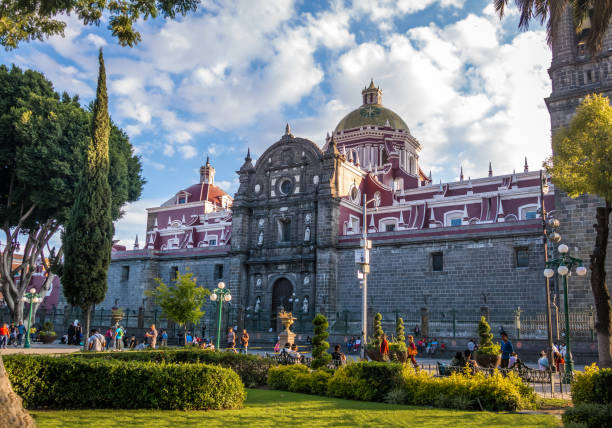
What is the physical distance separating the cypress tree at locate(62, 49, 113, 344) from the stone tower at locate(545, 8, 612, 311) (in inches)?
801

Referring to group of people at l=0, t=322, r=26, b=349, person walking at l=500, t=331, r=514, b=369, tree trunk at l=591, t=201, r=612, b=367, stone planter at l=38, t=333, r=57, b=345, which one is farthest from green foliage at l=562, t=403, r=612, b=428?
stone planter at l=38, t=333, r=57, b=345

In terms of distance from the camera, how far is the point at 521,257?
90.0 feet

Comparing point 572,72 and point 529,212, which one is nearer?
point 572,72

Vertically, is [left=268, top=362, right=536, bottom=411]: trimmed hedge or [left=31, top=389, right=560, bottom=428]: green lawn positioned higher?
[left=268, top=362, right=536, bottom=411]: trimmed hedge

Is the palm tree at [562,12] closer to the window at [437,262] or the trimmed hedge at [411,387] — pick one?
the trimmed hedge at [411,387]

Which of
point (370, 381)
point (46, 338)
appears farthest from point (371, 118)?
point (370, 381)

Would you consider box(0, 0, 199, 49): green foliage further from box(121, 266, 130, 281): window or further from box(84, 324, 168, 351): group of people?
box(121, 266, 130, 281): window

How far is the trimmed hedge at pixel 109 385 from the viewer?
970cm

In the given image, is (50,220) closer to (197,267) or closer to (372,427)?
(197,267)

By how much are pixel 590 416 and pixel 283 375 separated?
7601 millimetres

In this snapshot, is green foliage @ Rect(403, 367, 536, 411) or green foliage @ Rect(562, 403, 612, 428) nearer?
green foliage @ Rect(562, 403, 612, 428)

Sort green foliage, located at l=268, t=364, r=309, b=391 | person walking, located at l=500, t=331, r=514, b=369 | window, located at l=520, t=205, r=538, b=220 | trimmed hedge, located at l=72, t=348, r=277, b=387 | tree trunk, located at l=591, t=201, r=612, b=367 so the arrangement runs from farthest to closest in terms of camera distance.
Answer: window, located at l=520, t=205, r=538, b=220 → person walking, located at l=500, t=331, r=514, b=369 → trimmed hedge, located at l=72, t=348, r=277, b=387 → tree trunk, located at l=591, t=201, r=612, b=367 → green foliage, located at l=268, t=364, r=309, b=391

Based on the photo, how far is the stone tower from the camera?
930 inches

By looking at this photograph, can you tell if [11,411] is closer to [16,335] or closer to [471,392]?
[471,392]
